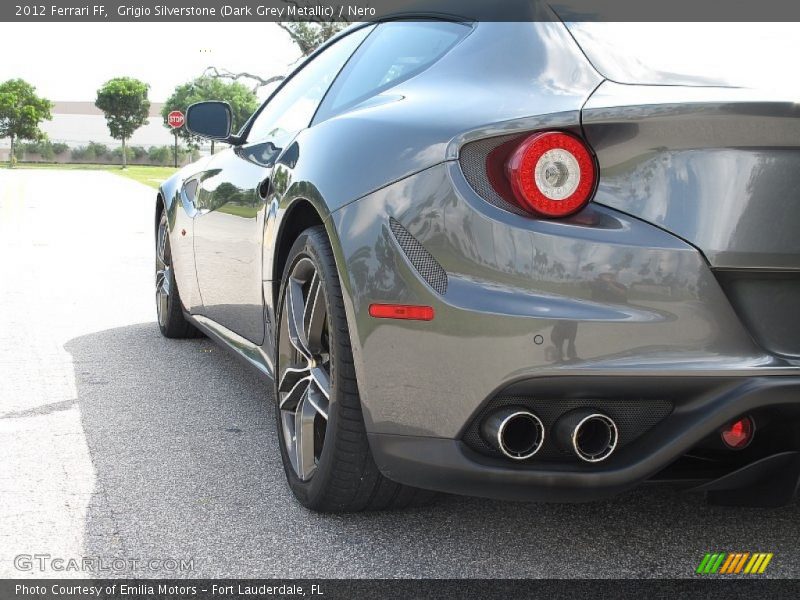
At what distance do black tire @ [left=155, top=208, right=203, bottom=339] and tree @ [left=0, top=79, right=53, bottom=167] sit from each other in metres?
78.2

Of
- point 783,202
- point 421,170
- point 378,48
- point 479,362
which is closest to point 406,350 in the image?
point 479,362

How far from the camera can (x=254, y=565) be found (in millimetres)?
2549

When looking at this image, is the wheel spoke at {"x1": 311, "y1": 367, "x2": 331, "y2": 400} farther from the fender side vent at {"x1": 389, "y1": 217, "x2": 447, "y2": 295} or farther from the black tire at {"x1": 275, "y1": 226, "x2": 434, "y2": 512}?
the fender side vent at {"x1": 389, "y1": 217, "x2": 447, "y2": 295}

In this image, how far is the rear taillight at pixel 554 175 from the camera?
2146 millimetres

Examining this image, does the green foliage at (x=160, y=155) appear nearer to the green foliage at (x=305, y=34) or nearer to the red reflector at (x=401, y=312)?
the green foliage at (x=305, y=34)

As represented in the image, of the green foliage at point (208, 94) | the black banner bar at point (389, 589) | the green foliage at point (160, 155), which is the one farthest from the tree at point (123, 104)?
the black banner bar at point (389, 589)

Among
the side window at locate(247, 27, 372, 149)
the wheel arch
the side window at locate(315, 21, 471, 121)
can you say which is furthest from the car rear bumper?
the side window at locate(247, 27, 372, 149)

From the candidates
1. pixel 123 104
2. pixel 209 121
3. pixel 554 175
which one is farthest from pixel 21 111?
pixel 554 175

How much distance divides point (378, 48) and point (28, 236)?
33.3 ft

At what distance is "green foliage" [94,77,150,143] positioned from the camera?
8306 centimetres

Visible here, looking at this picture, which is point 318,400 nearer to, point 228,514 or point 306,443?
point 306,443

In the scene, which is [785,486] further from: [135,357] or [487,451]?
[135,357]

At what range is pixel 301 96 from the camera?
3824 mm

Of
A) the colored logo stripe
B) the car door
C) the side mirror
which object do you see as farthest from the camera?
the side mirror
